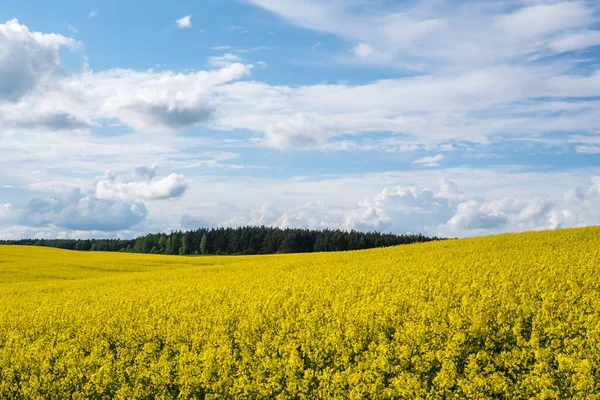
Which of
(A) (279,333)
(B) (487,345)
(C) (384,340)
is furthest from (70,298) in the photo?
(B) (487,345)

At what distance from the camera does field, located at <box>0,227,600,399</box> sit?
897 cm

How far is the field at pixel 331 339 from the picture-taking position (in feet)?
29.4

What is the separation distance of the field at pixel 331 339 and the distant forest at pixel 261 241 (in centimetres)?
8467

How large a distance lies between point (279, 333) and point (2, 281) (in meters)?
32.4

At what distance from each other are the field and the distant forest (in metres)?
84.7

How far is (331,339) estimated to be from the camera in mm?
11094

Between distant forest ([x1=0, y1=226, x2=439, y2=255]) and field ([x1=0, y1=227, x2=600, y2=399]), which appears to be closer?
field ([x1=0, y1=227, x2=600, y2=399])

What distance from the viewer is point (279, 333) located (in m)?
12.9

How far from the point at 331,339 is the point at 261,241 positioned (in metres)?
115

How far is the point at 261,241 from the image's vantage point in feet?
411

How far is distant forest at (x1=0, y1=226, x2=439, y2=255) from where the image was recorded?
363ft

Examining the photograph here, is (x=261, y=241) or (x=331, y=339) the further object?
(x=261, y=241)

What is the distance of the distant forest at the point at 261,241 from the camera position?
110625 millimetres

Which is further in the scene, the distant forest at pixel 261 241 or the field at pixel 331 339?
the distant forest at pixel 261 241
